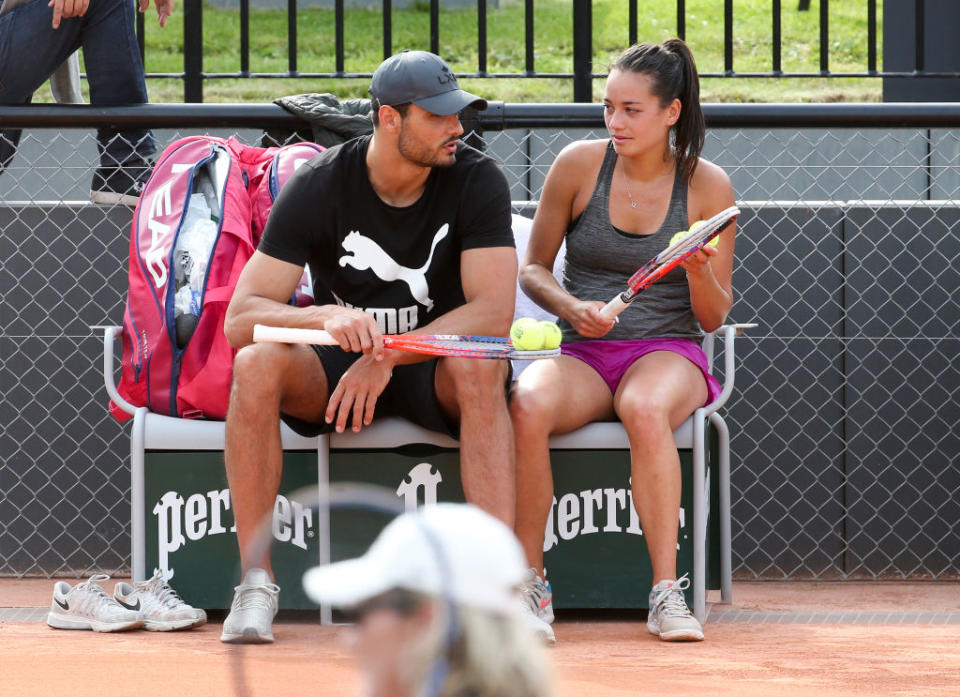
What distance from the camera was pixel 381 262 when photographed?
3.34 m

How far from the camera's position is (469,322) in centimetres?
323

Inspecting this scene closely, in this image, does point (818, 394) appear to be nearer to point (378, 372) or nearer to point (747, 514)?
point (747, 514)

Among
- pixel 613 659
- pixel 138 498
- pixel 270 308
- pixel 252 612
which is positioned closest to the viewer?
pixel 613 659

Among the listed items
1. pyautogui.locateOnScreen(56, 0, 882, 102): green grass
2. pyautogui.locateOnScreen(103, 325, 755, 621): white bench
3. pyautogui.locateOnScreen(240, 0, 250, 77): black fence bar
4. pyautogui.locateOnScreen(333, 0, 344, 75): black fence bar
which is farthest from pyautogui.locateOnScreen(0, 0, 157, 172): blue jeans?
pyautogui.locateOnScreen(56, 0, 882, 102): green grass

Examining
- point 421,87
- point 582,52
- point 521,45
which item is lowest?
point 421,87

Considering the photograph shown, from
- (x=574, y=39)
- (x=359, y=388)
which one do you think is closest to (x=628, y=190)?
(x=359, y=388)

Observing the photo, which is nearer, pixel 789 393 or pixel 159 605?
pixel 159 605

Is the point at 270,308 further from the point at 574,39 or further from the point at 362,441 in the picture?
the point at 574,39

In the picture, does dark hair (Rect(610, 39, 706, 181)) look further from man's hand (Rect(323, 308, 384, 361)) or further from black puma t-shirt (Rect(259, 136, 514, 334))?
man's hand (Rect(323, 308, 384, 361))

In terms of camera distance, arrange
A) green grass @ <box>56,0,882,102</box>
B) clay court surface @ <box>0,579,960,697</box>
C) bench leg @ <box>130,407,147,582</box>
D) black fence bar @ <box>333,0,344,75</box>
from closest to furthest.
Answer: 1. clay court surface @ <box>0,579,960,697</box>
2. bench leg @ <box>130,407,147,582</box>
3. black fence bar @ <box>333,0,344,75</box>
4. green grass @ <box>56,0,882,102</box>

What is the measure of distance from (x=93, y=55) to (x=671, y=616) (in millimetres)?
2731

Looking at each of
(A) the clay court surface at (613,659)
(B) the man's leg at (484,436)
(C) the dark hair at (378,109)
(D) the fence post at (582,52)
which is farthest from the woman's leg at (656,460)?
(D) the fence post at (582,52)

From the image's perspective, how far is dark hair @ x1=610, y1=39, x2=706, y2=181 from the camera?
3.52 metres

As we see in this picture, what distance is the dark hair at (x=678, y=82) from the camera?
3518mm
